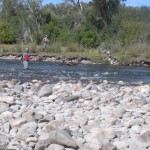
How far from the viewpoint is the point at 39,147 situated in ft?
26.9

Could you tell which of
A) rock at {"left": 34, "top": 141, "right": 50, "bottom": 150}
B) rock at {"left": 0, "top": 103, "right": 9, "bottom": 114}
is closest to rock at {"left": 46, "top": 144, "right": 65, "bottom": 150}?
rock at {"left": 34, "top": 141, "right": 50, "bottom": 150}

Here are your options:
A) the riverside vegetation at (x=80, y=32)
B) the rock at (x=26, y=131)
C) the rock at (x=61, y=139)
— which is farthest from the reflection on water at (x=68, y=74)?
the rock at (x=61, y=139)

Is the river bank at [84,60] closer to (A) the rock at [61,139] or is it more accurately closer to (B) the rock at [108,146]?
(A) the rock at [61,139]

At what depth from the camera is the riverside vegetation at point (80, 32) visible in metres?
39.2

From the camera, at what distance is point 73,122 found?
9.90 m

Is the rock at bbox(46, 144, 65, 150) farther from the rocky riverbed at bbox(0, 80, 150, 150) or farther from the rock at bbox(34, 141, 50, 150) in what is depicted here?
the rock at bbox(34, 141, 50, 150)

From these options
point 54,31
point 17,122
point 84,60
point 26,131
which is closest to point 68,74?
point 84,60

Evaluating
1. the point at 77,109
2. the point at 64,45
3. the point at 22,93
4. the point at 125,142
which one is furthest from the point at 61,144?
the point at 64,45

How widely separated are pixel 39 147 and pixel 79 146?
83cm

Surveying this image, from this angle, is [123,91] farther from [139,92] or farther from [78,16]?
[78,16]

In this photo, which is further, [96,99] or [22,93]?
[22,93]

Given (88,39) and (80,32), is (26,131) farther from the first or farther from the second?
(80,32)

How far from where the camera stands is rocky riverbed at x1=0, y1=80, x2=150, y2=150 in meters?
8.44

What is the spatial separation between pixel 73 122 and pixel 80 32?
38.7m
